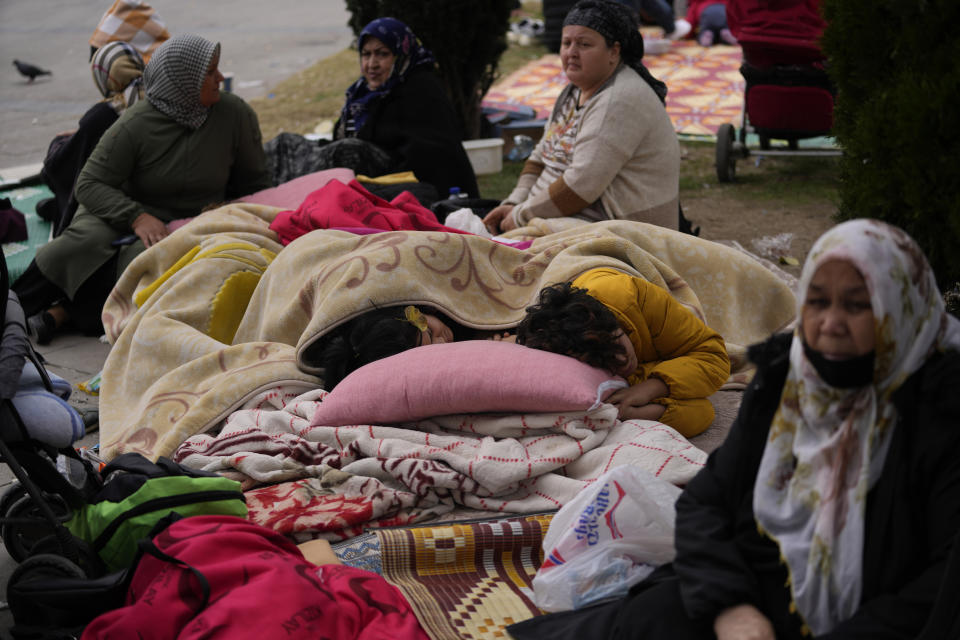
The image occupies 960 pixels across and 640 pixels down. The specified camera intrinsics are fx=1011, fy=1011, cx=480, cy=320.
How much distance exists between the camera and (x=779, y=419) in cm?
202

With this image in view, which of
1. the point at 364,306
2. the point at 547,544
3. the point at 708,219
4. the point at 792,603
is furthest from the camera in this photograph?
the point at 708,219

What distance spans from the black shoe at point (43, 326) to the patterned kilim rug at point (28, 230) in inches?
11.3

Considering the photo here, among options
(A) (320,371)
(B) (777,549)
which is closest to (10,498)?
(A) (320,371)

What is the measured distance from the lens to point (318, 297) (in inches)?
156

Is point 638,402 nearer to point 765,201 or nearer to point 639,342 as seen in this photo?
point 639,342

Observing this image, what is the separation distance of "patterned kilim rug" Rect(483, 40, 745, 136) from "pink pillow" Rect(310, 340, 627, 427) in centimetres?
578

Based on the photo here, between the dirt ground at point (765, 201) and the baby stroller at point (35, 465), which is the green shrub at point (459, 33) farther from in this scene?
the baby stroller at point (35, 465)

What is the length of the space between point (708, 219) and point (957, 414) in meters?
5.06

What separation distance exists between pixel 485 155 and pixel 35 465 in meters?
5.18

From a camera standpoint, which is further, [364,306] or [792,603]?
[364,306]

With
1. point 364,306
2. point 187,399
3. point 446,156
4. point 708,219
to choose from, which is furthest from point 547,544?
point 708,219

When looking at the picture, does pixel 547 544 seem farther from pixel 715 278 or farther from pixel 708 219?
pixel 708 219

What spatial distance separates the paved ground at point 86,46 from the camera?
32.5 feet

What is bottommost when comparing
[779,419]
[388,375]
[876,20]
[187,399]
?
[187,399]
